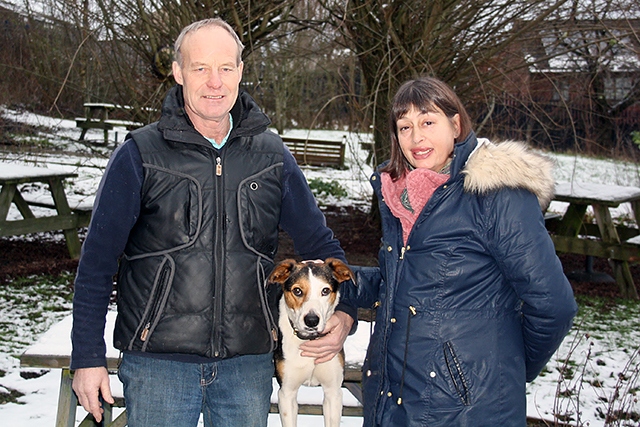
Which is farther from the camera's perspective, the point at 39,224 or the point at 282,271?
the point at 39,224

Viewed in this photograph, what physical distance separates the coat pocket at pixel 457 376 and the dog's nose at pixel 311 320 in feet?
2.64

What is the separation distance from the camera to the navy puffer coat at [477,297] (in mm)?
2168

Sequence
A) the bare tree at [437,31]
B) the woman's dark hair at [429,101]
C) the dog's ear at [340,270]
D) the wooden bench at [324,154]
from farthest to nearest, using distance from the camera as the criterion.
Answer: the wooden bench at [324,154], the bare tree at [437,31], the dog's ear at [340,270], the woman's dark hair at [429,101]

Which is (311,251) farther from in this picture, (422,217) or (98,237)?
(98,237)

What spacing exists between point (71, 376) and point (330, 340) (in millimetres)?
1372

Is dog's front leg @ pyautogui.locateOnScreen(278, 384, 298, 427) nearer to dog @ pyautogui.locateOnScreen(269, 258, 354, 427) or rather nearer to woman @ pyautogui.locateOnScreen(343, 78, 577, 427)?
dog @ pyautogui.locateOnScreen(269, 258, 354, 427)

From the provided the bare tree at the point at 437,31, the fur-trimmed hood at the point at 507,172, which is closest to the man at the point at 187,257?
the fur-trimmed hood at the point at 507,172

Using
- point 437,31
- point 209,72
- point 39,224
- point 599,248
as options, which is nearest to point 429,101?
point 209,72

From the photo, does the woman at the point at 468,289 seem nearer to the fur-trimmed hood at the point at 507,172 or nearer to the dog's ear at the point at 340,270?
the fur-trimmed hood at the point at 507,172

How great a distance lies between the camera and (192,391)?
241cm

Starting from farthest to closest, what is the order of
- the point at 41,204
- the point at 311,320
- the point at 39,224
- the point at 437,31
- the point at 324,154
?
the point at 324,154, the point at 41,204, the point at 39,224, the point at 437,31, the point at 311,320

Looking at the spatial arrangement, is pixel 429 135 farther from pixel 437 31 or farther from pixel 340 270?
pixel 437 31

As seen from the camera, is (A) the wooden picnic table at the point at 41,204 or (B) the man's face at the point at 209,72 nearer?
(B) the man's face at the point at 209,72

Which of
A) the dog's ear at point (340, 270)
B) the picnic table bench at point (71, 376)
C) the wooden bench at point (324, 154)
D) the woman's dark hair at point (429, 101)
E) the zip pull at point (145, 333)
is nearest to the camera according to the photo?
the zip pull at point (145, 333)
